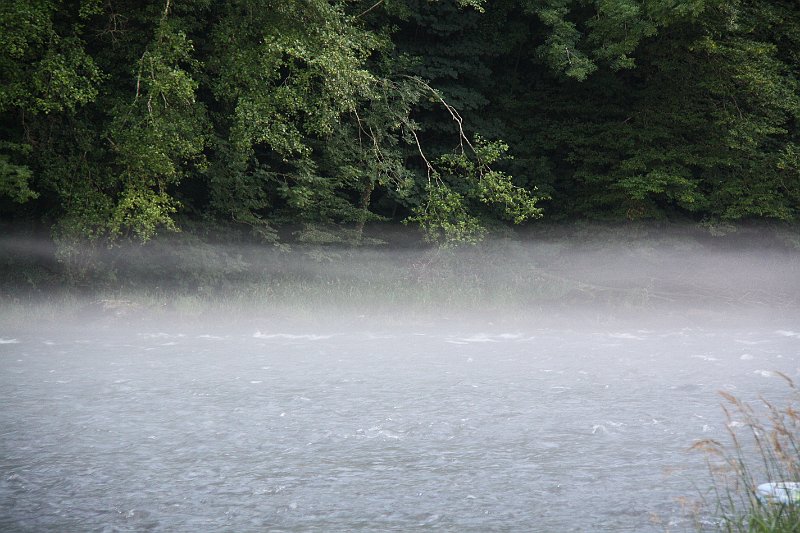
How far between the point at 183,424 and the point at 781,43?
19.1 metres

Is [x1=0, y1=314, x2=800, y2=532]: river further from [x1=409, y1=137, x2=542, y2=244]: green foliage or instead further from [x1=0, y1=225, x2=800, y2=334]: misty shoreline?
[x1=409, y1=137, x2=542, y2=244]: green foliage

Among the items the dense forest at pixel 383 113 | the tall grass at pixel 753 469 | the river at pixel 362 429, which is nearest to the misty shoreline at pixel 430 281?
the dense forest at pixel 383 113

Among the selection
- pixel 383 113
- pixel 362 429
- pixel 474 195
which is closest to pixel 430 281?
pixel 474 195

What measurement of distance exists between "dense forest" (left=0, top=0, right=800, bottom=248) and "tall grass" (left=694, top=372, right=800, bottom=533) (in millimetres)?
9810

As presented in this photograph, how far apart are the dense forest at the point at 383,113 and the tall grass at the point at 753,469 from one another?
32.2 feet

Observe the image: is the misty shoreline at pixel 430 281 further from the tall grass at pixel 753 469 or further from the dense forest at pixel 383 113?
the tall grass at pixel 753 469

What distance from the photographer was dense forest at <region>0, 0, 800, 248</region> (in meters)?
15.9

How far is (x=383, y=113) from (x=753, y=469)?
13875 mm

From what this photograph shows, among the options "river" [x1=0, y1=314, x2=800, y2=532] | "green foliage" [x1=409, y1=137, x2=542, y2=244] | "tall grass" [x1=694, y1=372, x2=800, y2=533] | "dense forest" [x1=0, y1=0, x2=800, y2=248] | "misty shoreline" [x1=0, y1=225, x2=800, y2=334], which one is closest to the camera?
"tall grass" [x1=694, y1=372, x2=800, y2=533]

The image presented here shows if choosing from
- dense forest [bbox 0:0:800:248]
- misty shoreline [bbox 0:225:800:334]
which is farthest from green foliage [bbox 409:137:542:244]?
misty shoreline [bbox 0:225:800:334]

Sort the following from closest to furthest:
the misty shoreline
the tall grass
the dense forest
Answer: the tall grass < the dense forest < the misty shoreline

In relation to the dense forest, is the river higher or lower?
lower

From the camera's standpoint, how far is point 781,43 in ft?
73.6

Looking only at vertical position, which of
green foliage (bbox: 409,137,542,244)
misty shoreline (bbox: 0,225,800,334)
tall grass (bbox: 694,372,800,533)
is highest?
green foliage (bbox: 409,137,542,244)
